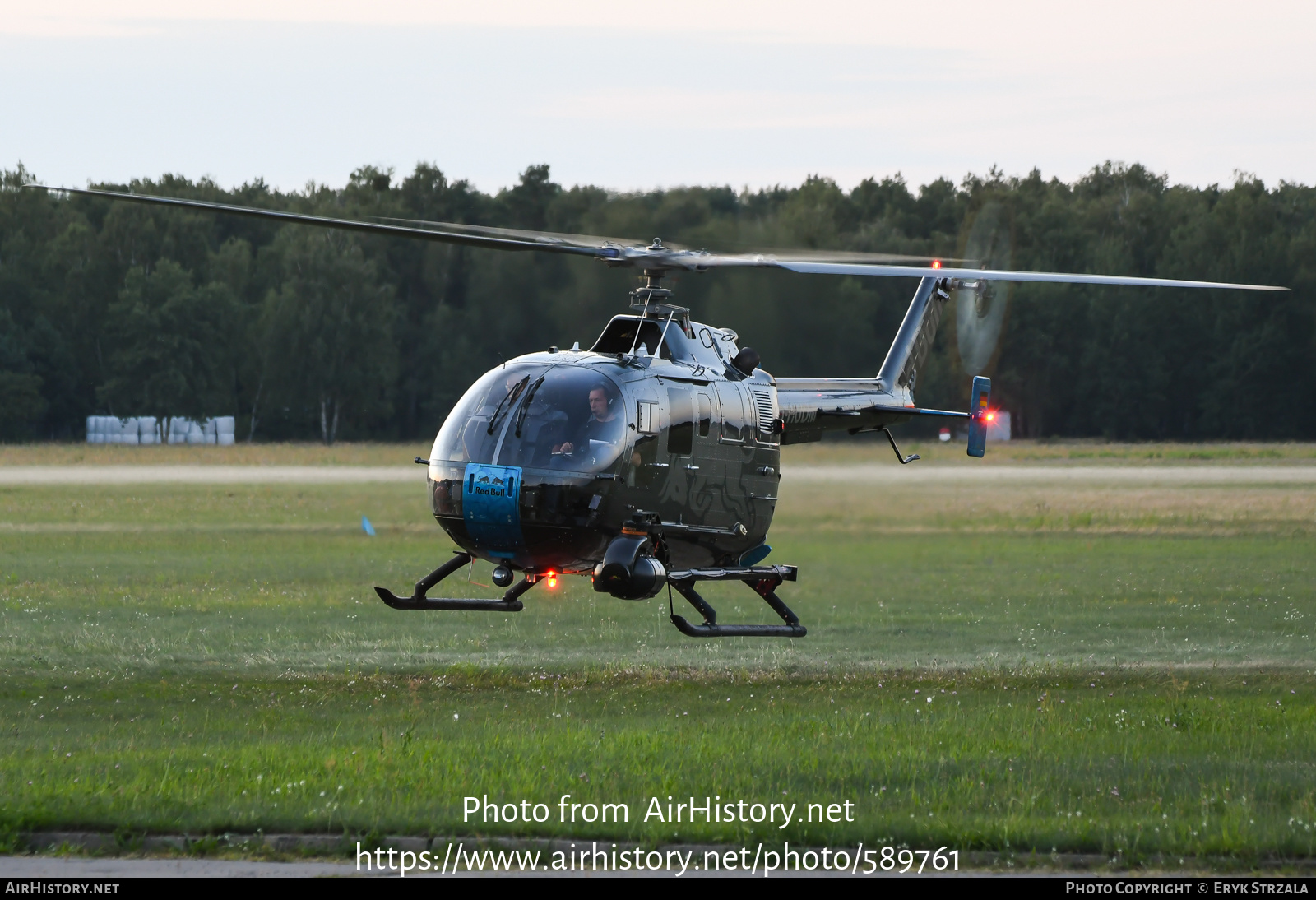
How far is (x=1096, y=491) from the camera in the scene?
5844cm

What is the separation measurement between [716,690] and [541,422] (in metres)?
6.21

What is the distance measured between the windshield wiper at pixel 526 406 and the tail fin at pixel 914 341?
22.3 feet

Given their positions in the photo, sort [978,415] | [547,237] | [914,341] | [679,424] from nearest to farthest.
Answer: [679,424] < [547,237] < [978,415] < [914,341]

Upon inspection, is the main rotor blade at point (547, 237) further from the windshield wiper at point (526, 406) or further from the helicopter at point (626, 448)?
the windshield wiper at point (526, 406)

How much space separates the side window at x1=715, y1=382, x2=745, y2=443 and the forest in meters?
20.8

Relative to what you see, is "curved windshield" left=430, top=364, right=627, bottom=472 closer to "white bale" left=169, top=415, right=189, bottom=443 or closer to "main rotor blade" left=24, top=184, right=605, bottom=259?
"main rotor blade" left=24, top=184, right=605, bottom=259

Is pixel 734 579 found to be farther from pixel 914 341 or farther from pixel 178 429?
pixel 178 429

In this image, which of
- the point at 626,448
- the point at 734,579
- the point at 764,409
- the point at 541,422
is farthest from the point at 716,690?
A: the point at 541,422

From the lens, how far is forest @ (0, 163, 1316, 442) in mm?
50531

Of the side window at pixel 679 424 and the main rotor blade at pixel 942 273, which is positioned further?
the side window at pixel 679 424

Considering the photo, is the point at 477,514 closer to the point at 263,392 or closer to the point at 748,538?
the point at 748,538

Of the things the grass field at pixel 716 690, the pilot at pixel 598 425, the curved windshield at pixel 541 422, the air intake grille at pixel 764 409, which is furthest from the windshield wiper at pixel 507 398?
the air intake grille at pixel 764 409

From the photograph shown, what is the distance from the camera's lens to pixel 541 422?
16.0 meters

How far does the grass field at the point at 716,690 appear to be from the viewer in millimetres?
12797
